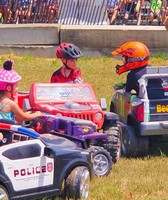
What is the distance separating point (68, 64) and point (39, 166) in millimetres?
3400

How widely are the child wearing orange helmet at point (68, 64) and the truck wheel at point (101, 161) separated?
6.21 ft

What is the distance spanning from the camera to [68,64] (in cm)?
1033

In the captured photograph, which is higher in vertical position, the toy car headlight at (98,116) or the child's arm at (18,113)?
the child's arm at (18,113)

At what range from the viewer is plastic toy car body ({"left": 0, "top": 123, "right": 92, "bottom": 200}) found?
6844mm

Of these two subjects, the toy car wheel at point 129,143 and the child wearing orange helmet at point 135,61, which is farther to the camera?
the child wearing orange helmet at point 135,61

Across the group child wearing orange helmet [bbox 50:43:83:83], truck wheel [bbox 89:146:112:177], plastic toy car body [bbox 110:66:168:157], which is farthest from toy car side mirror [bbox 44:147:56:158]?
child wearing orange helmet [bbox 50:43:83:83]

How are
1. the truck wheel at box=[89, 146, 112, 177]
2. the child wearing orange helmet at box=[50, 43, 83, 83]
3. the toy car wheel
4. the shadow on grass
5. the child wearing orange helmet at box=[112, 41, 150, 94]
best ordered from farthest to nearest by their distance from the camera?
the child wearing orange helmet at box=[50, 43, 83, 83]
the child wearing orange helmet at box=[112, 41, 150, 94]
the shadow on grass
the toy car wheel
the truck wheel at box=[89, 146, 112, 177]

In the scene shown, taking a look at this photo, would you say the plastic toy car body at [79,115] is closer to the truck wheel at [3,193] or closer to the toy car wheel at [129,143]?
the toy car wheel at [129,143]

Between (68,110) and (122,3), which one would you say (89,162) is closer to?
(68,110)

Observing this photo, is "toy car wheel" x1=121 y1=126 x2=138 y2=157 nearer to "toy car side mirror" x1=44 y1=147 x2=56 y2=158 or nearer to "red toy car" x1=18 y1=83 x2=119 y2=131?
"red toy car" x1=18 y1=83 x2=119 y2=131

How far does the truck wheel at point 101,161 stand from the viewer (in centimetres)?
847

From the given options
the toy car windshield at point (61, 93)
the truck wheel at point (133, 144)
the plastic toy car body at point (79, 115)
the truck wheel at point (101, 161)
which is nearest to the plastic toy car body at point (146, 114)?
the truck wheel at point (133, 144)

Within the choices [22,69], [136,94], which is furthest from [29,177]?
[22,69]

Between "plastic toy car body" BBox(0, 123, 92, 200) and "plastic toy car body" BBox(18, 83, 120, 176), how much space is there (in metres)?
0.63
